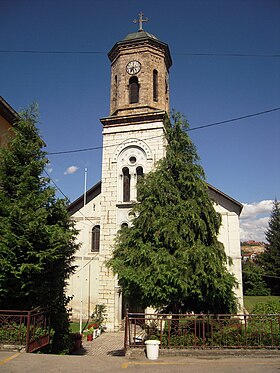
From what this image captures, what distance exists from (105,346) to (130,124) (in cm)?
1328

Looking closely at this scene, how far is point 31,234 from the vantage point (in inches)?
456

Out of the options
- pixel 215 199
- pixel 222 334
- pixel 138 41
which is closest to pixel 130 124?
pixel 138 41

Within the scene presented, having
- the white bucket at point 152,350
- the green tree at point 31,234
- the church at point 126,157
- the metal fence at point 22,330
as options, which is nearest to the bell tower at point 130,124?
the church at point 126,157

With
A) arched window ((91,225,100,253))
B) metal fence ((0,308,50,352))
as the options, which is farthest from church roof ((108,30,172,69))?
A: metal fence ((0,308,50,352))

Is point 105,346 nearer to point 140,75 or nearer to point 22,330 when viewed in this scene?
point 22,330

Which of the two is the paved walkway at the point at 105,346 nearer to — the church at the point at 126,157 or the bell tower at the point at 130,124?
the church at the point at 126,157

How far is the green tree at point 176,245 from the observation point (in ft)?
35.7

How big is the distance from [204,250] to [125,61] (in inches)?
608

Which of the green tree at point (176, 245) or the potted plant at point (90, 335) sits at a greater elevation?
the green tree at point (176, 245)

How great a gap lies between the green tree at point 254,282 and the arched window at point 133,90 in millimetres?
32242

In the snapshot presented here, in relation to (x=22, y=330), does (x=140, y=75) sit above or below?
above

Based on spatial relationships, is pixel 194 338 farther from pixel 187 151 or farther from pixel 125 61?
pixel 125 61

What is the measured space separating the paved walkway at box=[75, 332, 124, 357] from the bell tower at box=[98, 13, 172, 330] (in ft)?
14.4

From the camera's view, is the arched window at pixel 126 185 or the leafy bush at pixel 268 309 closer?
the leafy bush at pixel 268 309
